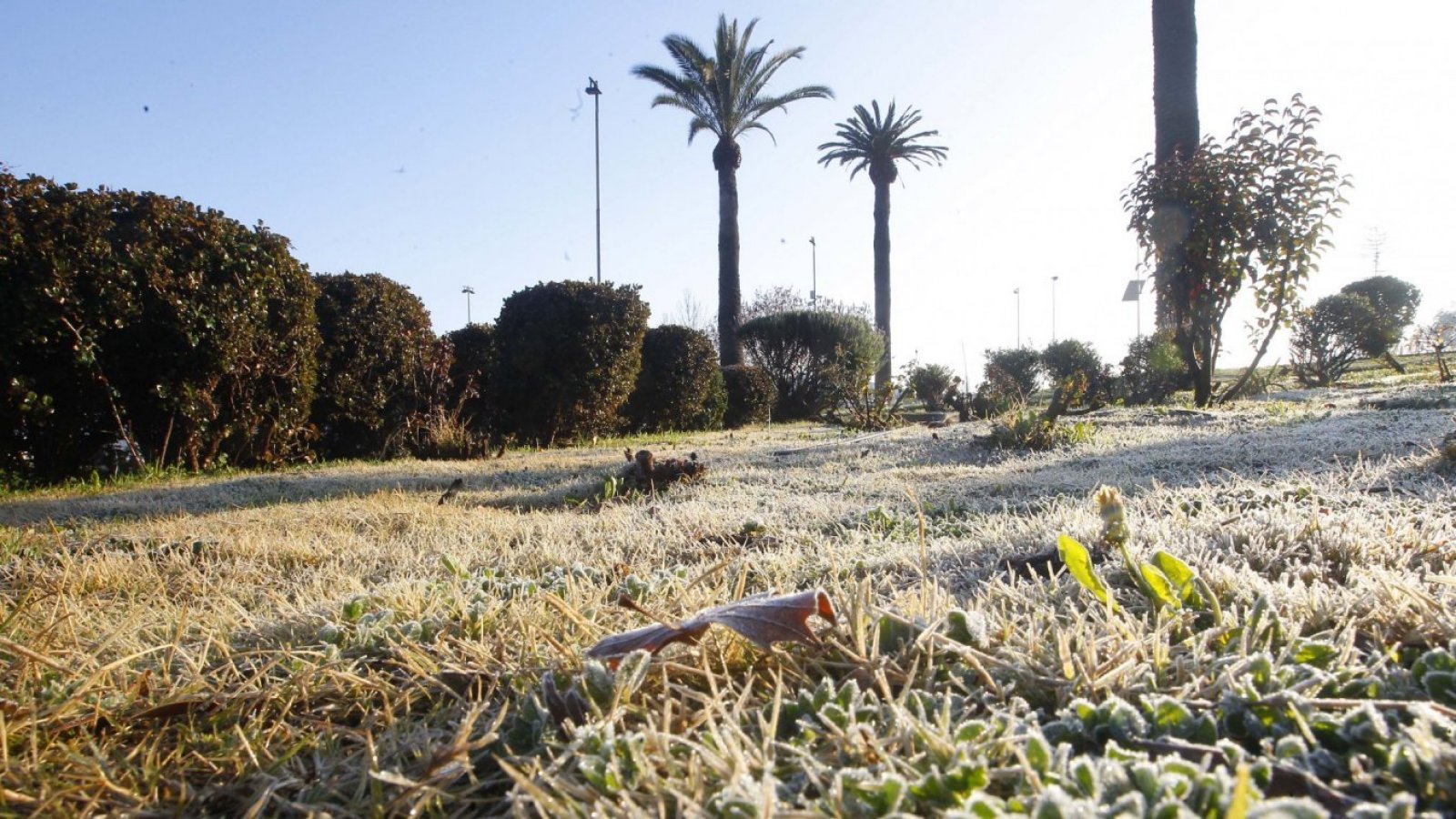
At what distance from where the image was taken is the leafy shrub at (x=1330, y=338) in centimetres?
1520

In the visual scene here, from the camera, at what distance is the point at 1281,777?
2.57 ft

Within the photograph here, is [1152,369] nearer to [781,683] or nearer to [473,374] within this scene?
[473,374]

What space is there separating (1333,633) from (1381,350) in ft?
71.3

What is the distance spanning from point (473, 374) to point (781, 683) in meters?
9.52

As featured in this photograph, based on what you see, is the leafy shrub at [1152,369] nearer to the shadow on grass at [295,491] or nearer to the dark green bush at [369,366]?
the shadow on grass at [295,491]

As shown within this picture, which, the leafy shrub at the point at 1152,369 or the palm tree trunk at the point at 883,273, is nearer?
the leafy shrub at the point at 1152,369

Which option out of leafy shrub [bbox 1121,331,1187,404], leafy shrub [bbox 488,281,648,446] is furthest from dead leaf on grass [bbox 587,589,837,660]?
leafy shrub [bbox 1121,331,1187,404]

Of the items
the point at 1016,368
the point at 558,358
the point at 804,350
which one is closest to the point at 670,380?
the point at 558,358

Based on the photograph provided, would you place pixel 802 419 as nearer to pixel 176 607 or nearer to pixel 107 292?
pixel 107 292

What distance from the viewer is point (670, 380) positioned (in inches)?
509

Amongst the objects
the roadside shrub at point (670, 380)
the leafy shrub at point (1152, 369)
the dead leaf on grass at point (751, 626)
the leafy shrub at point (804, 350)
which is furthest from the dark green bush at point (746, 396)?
the dead leaf on grass at point (751, 626)

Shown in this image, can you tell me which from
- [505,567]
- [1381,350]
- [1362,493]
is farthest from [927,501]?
[1381,350]

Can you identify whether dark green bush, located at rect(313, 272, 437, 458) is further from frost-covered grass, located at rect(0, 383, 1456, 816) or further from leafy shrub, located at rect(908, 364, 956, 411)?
leafy shrub, located at rect(908, 364, 956, 411)

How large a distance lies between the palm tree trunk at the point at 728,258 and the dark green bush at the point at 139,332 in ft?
41.7
